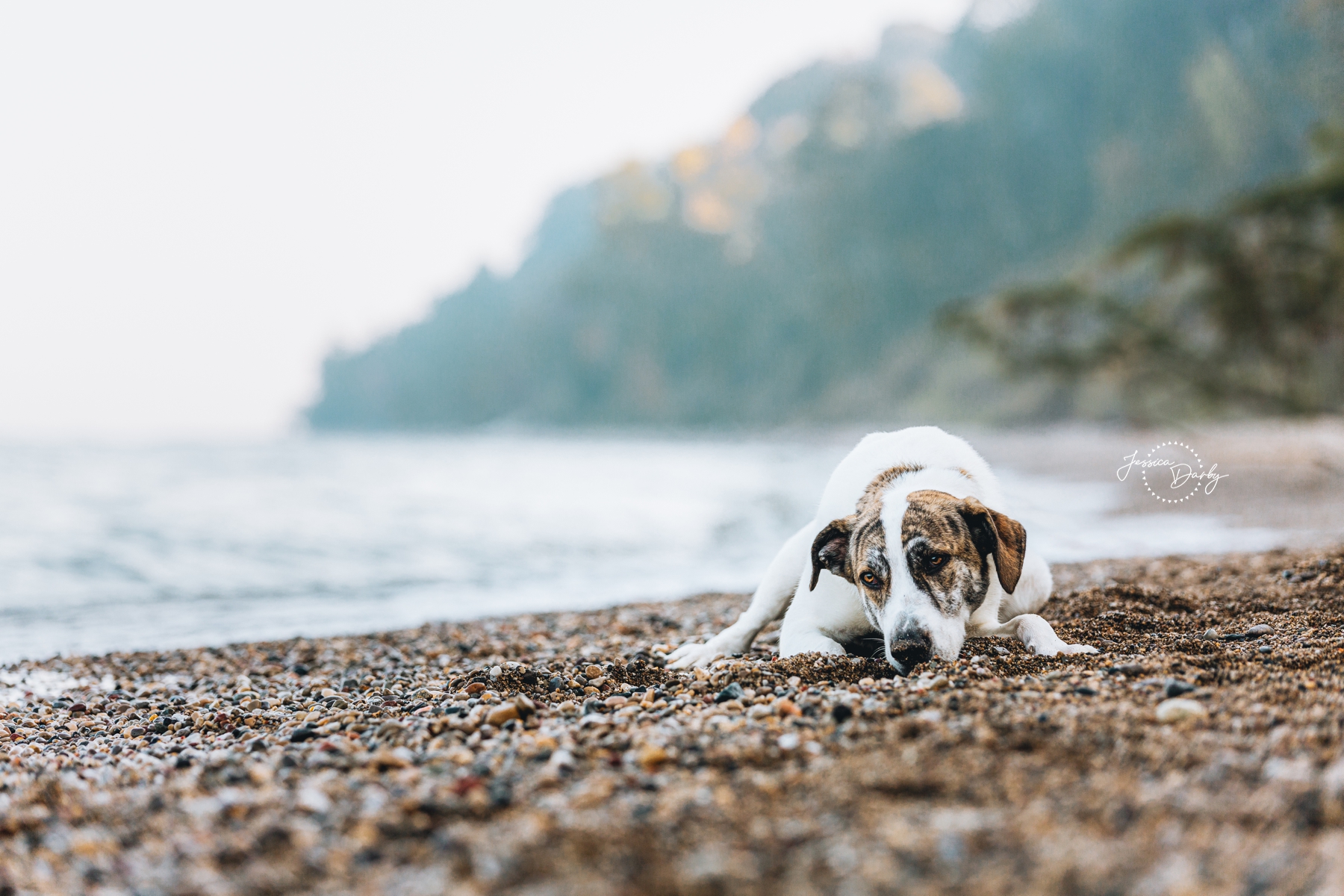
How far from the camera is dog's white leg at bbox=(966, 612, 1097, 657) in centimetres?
438

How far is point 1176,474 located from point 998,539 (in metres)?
13.9

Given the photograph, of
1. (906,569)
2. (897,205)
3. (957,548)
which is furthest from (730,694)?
(897,205)

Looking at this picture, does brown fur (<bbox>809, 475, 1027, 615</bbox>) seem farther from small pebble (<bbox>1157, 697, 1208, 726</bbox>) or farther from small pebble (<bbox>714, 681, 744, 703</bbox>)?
small pebble (<bbox>1157, 697, 1208, 726</bbox>)

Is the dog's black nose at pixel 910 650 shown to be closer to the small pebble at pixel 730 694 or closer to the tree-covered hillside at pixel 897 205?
the small pebble at pixel 730 694

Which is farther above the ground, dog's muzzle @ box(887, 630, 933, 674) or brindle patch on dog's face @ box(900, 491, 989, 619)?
brindle patch on dog's face @ box(900, 491, 989, 619)

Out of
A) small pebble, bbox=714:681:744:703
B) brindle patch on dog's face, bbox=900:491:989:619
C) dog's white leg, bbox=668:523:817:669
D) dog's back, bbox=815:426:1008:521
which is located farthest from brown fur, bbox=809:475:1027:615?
small pebble, bbox=714:681:744:703

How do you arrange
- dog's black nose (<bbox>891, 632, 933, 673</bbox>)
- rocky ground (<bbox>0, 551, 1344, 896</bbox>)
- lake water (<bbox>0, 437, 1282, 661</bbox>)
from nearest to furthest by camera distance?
rocky ground (<bbox>0, 551, 1344, 896</bbox>)
dog's black nose (<bbox>891, 632, 933, 673</bbox>)
lake water (<bbox>0, 437, 1282, 661</bbox>)

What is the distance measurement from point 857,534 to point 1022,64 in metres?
79.4

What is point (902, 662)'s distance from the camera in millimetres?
4074

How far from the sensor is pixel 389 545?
590 inches

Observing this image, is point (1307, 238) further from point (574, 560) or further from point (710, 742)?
point (710, 742)

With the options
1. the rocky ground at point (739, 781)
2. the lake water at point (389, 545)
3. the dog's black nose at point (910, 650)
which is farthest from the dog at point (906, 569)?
the lake water at point (389, 545)

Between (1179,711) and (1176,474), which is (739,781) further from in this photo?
(1176,474)

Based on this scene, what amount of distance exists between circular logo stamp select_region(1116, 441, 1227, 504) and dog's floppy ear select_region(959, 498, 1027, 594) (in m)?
11.0
